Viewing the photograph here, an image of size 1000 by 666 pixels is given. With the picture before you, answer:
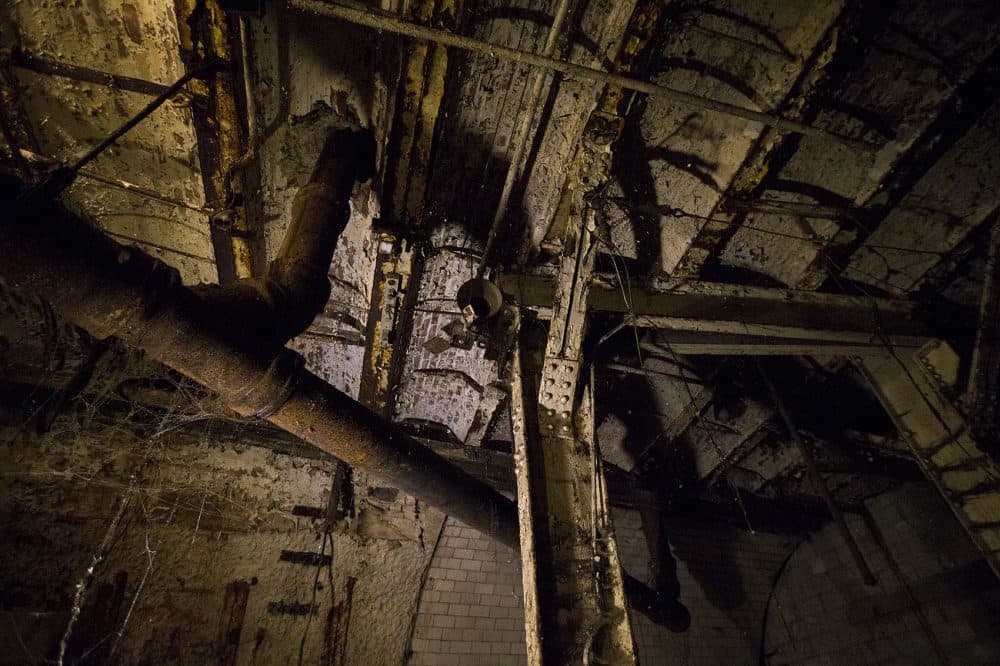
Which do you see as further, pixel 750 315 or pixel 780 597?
pixel 780 597

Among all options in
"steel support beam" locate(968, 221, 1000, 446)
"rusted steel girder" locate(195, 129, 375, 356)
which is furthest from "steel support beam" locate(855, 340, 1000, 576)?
"rusted steel girder" locate(195, 129, 375, 356)

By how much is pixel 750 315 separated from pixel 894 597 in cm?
498

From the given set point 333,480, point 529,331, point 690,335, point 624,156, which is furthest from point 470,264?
point 333,480

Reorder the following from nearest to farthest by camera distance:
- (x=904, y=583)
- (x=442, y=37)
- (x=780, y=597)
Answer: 1. (x=442, y=37)
2. (x=904, y=583)
3. (x=780, y=597)

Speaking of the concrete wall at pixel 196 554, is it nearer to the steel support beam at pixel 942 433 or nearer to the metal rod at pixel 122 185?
the metal rod at pixel 122 185

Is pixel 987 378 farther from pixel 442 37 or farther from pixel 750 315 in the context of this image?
pixel 442 37

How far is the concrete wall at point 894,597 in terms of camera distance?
466 cm

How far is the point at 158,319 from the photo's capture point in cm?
172

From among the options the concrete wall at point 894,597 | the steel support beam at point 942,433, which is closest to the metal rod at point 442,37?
the steel support beam at point 942,433

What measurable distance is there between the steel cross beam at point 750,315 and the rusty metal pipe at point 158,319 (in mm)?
1589

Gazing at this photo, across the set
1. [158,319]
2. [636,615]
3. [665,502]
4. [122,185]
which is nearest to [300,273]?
[158,319]

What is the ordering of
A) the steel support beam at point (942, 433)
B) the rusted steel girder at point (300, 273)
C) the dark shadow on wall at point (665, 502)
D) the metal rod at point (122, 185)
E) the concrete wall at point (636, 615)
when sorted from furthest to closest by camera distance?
the dark shadow on wall at point (665, 502), the concrete wall at point (636, 615), the metal rod at point (122, 185), the steel support beam at point (942, 433), the rusted steel girder at point (300, 273)

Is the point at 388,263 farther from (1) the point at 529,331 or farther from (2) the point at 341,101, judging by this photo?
(1) the point at 529,331

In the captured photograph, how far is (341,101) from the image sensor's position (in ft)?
10.9
